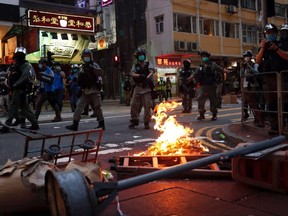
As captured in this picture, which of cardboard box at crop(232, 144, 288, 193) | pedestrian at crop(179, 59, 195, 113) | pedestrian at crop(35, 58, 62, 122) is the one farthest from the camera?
pedestrian at crop(179, 59, 195, 113)

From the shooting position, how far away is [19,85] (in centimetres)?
895

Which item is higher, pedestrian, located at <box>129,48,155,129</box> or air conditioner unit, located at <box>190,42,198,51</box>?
air conditioner unit, located at <box>190,42,198,51</box>

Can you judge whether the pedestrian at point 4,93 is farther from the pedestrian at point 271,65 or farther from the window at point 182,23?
the window at point 182,23

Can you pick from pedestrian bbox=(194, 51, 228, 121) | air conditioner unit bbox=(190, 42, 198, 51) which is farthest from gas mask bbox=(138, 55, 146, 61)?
air conditioner unit bbox=(190, 42, 198, 51)

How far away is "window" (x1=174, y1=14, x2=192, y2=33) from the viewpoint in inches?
1282

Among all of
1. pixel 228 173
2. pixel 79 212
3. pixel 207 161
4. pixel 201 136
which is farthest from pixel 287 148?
pixel 201 136

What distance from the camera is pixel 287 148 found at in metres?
3.83

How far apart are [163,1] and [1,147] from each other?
2755cm

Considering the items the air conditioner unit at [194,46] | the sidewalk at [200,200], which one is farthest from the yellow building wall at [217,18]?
the sidewalk at [200,200]

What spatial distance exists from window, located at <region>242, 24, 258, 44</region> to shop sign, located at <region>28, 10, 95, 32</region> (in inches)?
757

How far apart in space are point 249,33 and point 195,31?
8411 mm

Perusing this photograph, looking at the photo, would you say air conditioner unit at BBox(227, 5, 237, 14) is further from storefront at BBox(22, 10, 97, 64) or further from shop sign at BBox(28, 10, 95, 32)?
shop sign at BBox(28, 10, 95, 32)

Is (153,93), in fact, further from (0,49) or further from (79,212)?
(0,49)

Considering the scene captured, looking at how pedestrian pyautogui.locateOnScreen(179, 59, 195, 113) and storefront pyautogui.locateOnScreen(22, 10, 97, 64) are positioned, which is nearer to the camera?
pedestrian pyautogui.locateOnScreen(179, 59, 195, 113)
